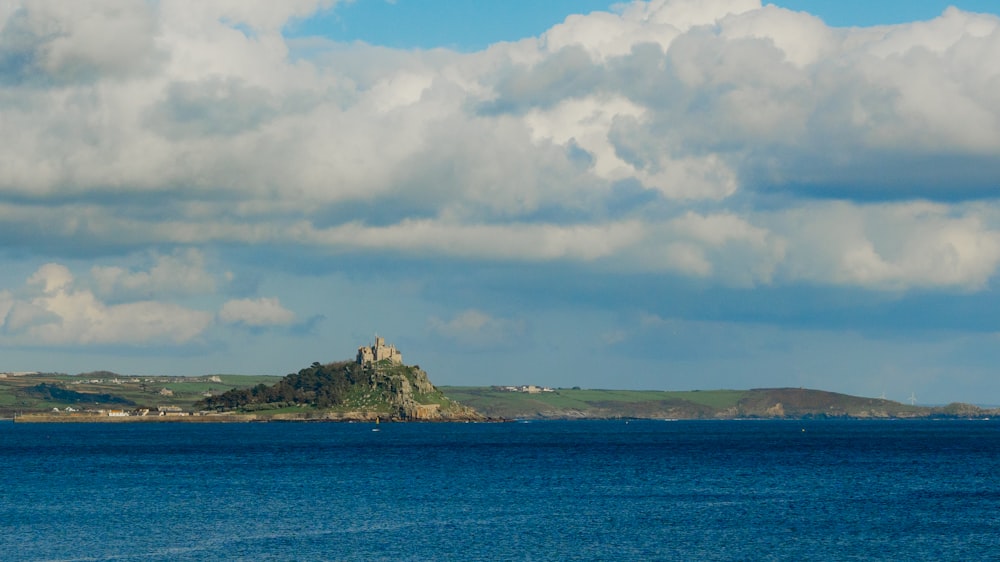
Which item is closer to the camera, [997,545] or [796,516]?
[997,545]

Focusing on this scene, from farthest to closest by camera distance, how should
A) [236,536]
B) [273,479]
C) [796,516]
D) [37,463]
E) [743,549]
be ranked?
[37,463] < [273,479] < [796,516] < [236,536] < [743,549]

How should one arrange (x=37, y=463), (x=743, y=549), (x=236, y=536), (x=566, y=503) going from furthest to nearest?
(x=37, y=463)
(x=566, y=503)
(x=236, y=536)
(x=743, y=549)

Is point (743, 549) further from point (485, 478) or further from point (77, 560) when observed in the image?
point (485, 478)

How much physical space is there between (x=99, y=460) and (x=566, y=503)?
106 meters

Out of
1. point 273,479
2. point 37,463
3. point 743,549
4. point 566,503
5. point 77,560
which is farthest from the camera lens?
point 37,463

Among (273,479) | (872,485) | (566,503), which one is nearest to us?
(566,503)

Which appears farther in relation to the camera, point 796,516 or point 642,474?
point 642,474

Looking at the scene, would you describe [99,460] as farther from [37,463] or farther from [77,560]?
[77,560]

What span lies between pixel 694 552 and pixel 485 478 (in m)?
65.8

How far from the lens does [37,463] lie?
591 feet

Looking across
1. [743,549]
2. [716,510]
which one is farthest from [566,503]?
[743,549]

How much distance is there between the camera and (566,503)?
110 m

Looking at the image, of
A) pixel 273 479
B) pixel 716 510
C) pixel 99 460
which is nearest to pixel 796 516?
pixel 716 510

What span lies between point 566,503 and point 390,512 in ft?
58.8
